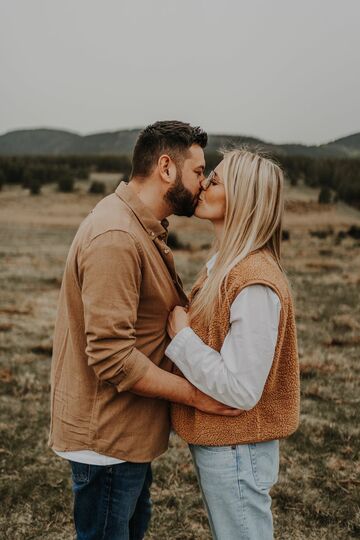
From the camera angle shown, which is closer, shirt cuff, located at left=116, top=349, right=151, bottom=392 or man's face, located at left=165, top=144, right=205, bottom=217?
shirt cuff, located at left=116, top=349, right=151, bottom=392

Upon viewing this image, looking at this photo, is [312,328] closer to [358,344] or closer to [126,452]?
[358,344]

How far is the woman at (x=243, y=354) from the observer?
1.95 m

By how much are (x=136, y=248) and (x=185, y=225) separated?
21406mm

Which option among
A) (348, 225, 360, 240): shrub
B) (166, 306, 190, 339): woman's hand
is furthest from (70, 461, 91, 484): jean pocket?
(348, 225, 360, 240): shrub

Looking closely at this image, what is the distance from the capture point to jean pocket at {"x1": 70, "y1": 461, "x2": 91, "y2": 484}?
2.13m

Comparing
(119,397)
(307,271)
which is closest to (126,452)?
(119,397)

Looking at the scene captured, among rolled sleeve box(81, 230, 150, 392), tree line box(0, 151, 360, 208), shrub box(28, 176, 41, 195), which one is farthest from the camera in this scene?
shrub box(28, 176, 41, 195)

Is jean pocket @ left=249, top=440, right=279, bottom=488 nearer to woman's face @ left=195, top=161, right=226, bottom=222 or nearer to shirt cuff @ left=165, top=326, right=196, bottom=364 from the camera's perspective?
shirt cuff @ left=165, top=326, right=196, bottom=364

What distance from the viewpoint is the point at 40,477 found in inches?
163

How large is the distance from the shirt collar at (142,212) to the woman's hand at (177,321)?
0.98 ft

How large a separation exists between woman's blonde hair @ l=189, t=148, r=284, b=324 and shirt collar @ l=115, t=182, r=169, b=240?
26 cm

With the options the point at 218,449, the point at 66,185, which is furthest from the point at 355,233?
the point at 218,449

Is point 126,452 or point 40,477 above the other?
point 126,452

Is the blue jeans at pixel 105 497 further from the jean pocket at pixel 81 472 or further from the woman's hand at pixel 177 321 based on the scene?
the woman's hand at pixel 177 321
